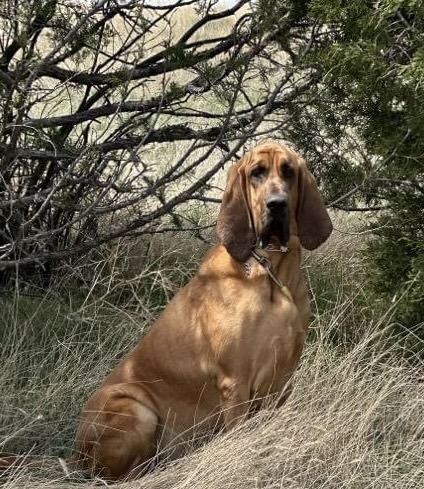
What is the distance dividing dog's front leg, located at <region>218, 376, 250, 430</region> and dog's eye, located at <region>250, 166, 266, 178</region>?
86 centimetres

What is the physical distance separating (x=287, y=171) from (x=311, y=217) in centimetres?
25

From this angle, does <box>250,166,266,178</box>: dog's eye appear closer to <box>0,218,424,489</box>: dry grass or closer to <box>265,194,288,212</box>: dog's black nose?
<box>265,194,288,212</box>: dog's black nose

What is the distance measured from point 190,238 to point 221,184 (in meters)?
2.46

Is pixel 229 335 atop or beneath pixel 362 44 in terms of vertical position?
beneath

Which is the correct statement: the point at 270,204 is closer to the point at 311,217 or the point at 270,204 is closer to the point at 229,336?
the point at 311,217

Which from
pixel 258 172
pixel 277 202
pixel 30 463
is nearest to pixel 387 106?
pixel 258 172

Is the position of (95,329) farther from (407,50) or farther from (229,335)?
(407,50)

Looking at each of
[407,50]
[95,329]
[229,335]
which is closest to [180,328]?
[229,335]

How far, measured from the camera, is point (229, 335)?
377cm

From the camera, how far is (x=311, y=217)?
3.96 m

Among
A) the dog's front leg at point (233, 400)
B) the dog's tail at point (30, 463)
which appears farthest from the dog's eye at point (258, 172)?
the dog's tail at point (30, 463)

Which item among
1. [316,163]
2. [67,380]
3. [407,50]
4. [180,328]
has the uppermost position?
[407,50]

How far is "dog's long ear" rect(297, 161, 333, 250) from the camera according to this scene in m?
3.93

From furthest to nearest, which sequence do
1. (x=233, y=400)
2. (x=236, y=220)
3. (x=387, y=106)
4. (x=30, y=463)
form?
1. (x=387, y=106)
2. (x=236, y=220)
3. (x=233, y=400)
4. (x=30, y=463)
